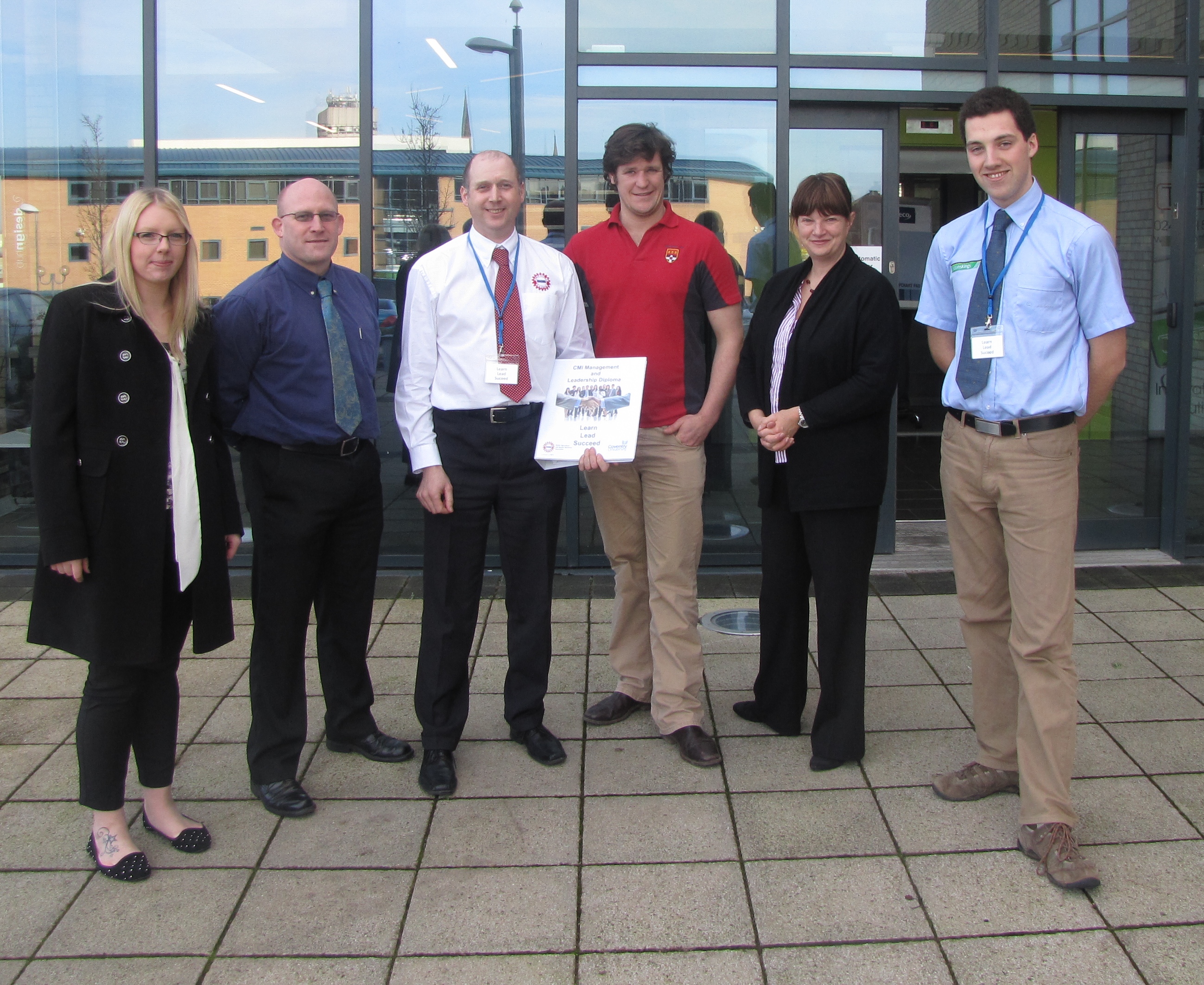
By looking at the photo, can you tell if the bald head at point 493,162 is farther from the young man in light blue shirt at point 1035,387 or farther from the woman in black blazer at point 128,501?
the young man in light blue shirt at point 1035,387

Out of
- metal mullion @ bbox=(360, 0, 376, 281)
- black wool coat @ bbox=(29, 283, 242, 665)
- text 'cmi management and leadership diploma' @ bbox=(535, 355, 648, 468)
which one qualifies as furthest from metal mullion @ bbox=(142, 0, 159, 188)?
text 'cmi management and leadership diploma' @ bbox=(535, 355, 648, 468)

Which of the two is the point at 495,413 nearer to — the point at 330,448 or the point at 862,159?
the point at 330,448

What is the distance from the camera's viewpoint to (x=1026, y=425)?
3.18 metres

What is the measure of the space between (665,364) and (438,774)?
Result: 149 cm

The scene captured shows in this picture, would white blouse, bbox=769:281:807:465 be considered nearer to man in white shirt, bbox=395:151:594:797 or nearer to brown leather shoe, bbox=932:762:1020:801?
man in white shirt, bbox=395:151:594:797

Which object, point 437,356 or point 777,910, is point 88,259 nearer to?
point 437,356

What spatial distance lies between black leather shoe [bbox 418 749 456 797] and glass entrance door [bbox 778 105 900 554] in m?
3.17

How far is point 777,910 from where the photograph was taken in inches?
114

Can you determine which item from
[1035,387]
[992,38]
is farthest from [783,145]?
[1035,387]

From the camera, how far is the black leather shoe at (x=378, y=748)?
12.4 feet

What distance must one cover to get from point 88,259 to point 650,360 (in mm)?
3633

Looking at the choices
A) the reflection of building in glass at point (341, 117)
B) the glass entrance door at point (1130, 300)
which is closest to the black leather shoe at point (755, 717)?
the glass entrance door at point (1130, 300)

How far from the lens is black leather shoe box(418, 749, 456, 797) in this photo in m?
3.54

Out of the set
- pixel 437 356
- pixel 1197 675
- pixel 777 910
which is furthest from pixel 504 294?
pixel 1197 675
